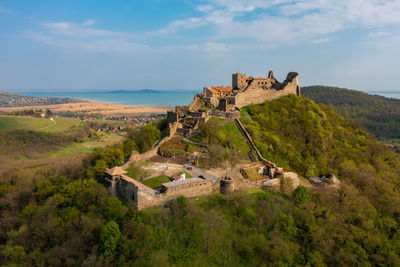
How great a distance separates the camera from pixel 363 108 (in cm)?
14600

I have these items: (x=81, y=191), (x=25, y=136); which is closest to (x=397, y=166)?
(x=81, y=191)

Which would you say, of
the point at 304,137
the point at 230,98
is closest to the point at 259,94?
the point at 230,98

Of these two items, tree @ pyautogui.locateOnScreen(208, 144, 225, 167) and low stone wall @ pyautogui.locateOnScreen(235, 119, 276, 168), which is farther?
low stone wall @ pyautogui.locateOnScreen(235, 119, 276, 168)

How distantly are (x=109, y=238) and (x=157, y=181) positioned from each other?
765 centimetres

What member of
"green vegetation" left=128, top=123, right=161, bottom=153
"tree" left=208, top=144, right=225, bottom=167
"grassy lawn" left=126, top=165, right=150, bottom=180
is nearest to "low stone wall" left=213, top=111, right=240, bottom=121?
"green vegetation" left=128, top=123, right=161, bottom=153

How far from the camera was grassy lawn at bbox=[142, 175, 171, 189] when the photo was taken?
86.4ft

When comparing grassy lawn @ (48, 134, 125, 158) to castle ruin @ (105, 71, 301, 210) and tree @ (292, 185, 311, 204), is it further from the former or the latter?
tree @ (292, 185, 311, 204)

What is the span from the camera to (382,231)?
Answer: 29047 millimetres

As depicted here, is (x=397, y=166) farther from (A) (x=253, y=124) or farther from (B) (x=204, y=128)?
(B) (x=204, y=128)

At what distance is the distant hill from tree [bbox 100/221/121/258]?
127189 mm

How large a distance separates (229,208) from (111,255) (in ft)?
35.7

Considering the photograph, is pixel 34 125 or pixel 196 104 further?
pixel 34 125

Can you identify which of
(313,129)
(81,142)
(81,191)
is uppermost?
(313,129)

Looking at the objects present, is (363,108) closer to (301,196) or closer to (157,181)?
(301,196)
